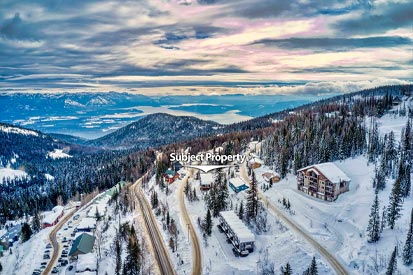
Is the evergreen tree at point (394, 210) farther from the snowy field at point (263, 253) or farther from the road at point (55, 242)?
the road at point (55, 242)

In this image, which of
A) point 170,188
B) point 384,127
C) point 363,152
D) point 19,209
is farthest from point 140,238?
point 384,127

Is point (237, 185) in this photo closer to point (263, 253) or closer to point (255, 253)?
point (255, 253)

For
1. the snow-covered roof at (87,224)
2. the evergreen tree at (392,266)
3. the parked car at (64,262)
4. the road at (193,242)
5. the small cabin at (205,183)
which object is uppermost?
the evergreen tree at (392,266)

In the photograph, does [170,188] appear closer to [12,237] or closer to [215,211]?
[215,211]

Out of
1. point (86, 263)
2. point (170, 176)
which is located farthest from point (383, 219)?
point (170, 176)

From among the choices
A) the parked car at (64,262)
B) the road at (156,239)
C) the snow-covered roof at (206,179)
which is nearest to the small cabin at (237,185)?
the snow-covered roof at (206,179)

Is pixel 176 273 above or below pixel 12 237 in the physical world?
above

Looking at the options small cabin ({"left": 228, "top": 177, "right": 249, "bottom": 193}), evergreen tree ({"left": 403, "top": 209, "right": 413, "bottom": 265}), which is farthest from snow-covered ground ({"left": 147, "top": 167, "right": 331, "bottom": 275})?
small cabin ({"left": 228, "top": 177, "right": 249, "bottom": 193})
